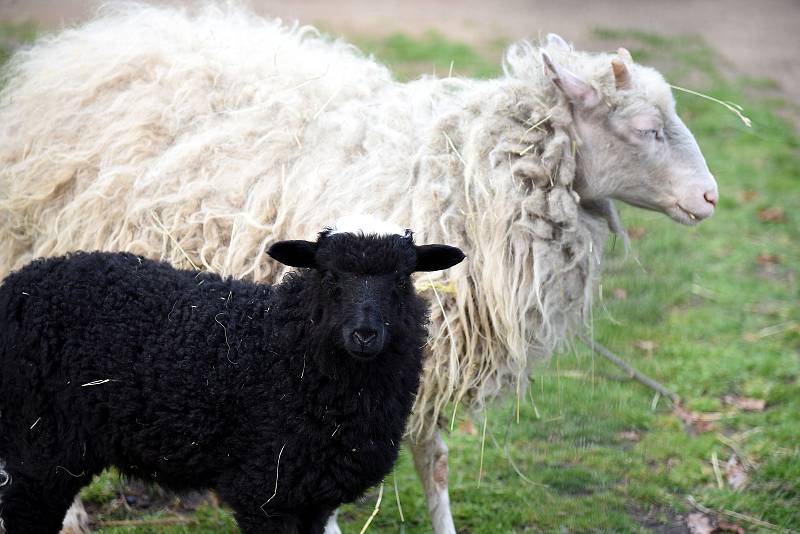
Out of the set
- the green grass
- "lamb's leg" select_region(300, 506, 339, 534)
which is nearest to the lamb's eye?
"lamb's leg" select_region(300, 506, 339, 534)

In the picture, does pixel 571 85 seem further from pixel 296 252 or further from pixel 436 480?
pixel 436 480

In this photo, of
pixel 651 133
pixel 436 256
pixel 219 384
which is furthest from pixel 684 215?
pixel 219 384

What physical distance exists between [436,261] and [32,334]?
156cm

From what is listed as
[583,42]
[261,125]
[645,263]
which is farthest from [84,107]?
[583,42]

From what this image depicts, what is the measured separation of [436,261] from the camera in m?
3.75

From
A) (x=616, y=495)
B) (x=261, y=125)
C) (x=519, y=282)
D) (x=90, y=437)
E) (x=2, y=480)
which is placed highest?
(x=261, y=125)

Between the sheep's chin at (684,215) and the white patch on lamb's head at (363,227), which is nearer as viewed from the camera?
the white patch on lamb's head at (363,227)

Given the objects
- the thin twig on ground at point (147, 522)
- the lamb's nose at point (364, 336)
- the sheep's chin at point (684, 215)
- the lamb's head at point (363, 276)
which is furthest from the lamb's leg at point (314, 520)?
the sheep's chin at point (684, 215)

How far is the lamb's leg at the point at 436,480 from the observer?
496cm

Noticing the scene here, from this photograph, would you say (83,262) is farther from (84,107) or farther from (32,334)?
(84,107)

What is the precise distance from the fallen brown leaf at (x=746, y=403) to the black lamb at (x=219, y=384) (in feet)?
11.9

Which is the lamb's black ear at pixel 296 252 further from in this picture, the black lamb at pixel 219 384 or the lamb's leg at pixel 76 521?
the lamb's leg at pixel 76 521

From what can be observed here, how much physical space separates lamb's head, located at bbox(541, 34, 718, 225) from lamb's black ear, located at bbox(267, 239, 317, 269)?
1799mm

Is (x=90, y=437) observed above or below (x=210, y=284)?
below
